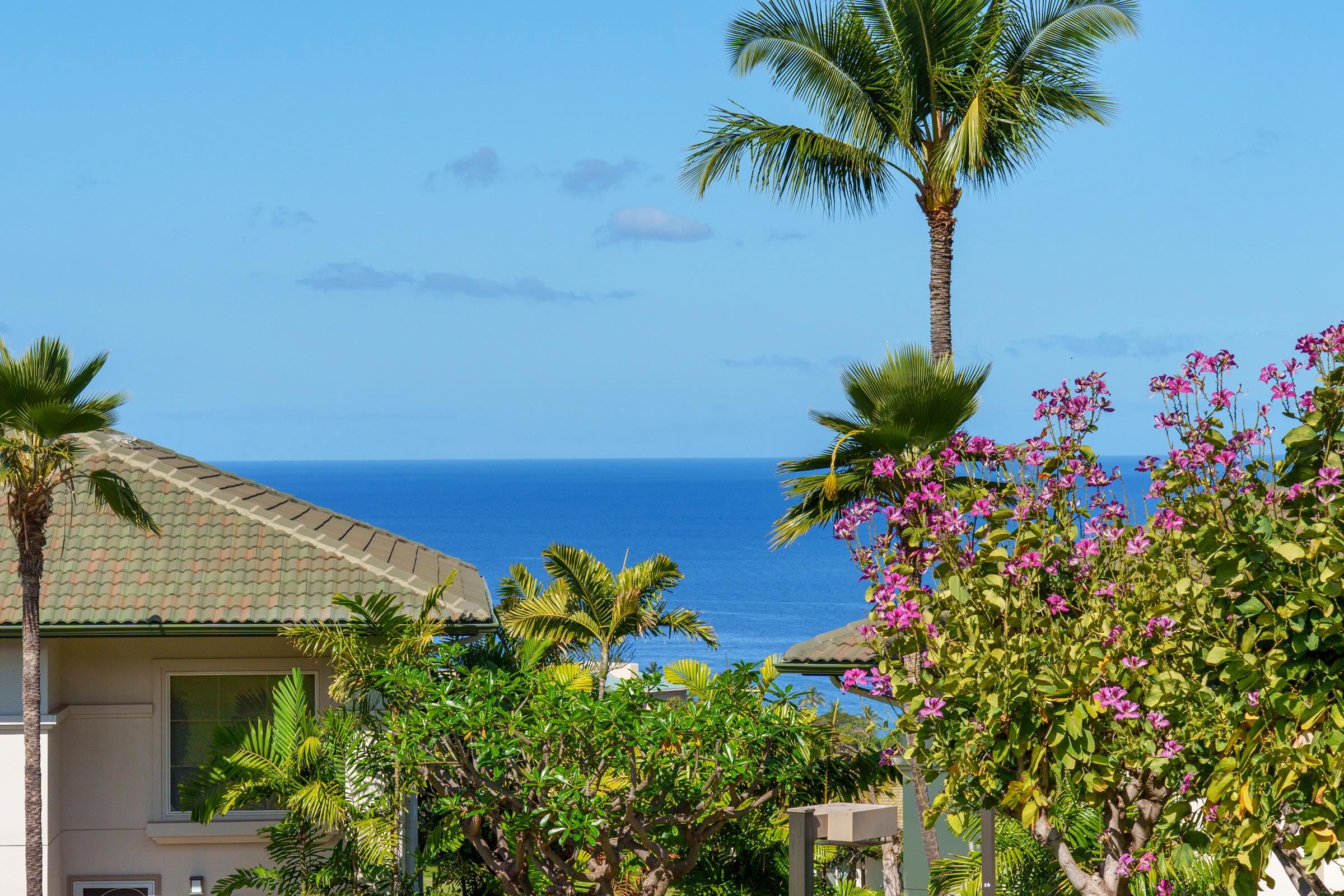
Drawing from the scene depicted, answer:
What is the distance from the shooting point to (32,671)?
1195cm

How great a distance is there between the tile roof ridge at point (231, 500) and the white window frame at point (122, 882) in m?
3.86

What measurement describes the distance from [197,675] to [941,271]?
9500mm

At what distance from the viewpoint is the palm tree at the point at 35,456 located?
11.6 m

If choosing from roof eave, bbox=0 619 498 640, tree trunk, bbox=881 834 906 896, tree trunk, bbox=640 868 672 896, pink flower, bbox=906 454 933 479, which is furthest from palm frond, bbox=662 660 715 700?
pink flower, bbox=906 454 933 479

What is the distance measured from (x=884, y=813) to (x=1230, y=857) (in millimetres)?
4096

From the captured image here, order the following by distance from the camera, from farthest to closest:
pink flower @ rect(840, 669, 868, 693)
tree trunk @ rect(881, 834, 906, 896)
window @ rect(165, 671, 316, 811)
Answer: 1. tree trunk @ rect(881, 834, 906, 896)
2. window @ rect(165, 671, 316, 811)
3. pink flower @ rect(840, 669, 868, 693)

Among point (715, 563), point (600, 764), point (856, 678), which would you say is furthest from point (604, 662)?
point (715, 563)

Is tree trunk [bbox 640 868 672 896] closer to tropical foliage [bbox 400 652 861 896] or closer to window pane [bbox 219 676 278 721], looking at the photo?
tropical foliage [bbox 400 652 861 896]

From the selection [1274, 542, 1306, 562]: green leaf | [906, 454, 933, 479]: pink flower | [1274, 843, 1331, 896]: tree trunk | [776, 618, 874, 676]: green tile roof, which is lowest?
[1274, 843, 1331, 896]: tree trunk

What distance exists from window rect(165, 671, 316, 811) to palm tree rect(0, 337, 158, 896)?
232 centimetres

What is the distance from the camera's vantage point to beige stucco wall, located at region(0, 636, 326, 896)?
558 inches

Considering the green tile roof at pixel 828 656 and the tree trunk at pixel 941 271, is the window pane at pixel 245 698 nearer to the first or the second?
the green tile roof at pixel 828 656

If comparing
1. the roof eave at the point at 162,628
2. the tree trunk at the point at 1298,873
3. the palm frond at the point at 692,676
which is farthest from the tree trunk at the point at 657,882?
the tree trunk at the point at 1298,873

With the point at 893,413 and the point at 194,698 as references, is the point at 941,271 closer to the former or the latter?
the point at 893,413
